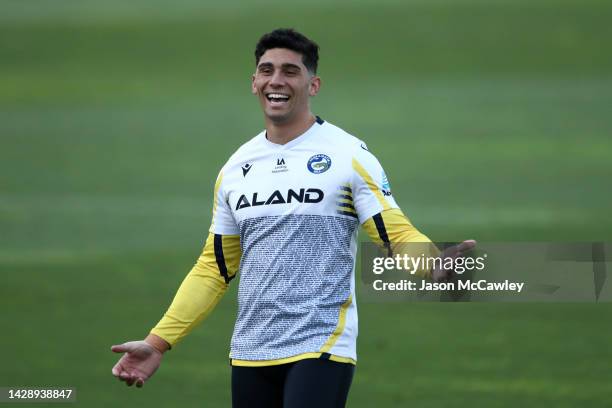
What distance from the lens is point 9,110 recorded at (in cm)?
916

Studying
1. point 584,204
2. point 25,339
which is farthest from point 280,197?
point 584,204

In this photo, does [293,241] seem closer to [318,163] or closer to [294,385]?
[318,163]

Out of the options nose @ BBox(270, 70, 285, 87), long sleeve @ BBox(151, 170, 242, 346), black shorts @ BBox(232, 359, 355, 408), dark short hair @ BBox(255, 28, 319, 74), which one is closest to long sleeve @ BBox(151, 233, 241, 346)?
long sleeve @ BBox(151, 170, 242, 346)

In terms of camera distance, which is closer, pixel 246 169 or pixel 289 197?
pixel 289 197

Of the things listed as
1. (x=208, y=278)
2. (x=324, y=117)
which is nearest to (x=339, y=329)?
(x=208, y=278)

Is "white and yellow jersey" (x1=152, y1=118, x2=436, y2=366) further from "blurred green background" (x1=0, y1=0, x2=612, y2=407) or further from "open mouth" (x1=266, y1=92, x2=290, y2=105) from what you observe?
"blurred green background" (x1=0, y1=0, x2=612, y2=407)

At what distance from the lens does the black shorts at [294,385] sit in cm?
373

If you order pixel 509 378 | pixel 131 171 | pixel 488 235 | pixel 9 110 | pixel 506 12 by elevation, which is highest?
pixel 506 12

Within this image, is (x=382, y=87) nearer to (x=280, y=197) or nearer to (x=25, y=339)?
(x=25, y=339)

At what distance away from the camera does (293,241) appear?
383 cm

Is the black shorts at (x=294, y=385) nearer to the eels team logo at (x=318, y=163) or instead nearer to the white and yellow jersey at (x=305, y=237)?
the white and yellow jersey at (x=305, y=237)

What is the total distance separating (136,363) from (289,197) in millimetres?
738

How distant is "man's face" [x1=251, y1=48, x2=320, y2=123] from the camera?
13.1 feet

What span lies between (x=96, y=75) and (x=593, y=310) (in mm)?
4283
